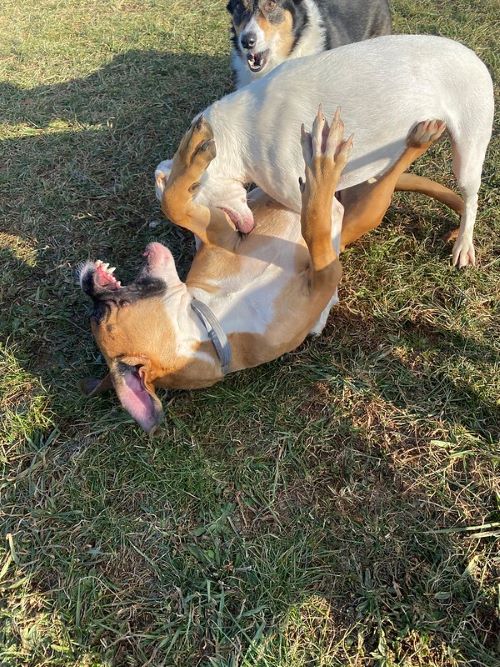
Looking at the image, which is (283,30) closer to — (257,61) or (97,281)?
(257,61)

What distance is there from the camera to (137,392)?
8.38 feet

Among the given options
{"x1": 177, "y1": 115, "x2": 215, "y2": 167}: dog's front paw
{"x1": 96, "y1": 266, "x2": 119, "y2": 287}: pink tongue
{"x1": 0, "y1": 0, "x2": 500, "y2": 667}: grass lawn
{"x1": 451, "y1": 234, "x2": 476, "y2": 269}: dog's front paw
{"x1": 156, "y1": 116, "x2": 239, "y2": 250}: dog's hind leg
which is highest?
{"x1": 177, "y1": 115, "x2": 215, "y2": 167}: dog's front paw

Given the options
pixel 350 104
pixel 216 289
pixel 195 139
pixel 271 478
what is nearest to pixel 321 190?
pixel 350 104

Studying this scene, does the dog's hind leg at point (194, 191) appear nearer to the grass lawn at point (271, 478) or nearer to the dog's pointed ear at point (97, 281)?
the dog's pointed ear at point (97, 281)

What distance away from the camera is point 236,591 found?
7.63 feet

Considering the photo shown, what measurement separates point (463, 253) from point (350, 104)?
4.25ft

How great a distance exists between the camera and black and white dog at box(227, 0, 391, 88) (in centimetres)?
376

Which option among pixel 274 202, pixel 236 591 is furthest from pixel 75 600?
pixel 274 202

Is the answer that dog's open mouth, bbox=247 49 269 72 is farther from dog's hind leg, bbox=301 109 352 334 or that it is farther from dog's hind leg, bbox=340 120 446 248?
dog's hind leg, bbox=301 109 352 334

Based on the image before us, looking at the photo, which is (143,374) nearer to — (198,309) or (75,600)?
(198,309)

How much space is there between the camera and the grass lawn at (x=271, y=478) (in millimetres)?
2234

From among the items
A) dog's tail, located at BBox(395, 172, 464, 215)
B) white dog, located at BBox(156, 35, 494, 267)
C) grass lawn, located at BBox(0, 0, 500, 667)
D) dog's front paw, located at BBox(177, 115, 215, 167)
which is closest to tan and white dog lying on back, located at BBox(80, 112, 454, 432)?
dog's front paw, located at BBox(177, 115, 215, 167)

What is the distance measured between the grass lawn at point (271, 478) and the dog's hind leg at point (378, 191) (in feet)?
1.49

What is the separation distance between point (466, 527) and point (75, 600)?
179 centimetres
